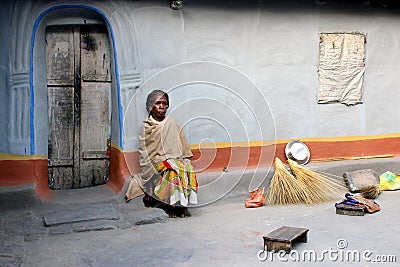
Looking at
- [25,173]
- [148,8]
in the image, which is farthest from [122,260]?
[148,8]

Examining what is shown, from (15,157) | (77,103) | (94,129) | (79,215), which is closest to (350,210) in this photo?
(79,215)

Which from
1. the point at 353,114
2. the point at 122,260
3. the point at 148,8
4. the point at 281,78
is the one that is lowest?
the point at 122,260

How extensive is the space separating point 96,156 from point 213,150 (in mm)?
1375

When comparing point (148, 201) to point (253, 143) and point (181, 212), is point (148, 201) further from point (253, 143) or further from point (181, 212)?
point (253, 143)

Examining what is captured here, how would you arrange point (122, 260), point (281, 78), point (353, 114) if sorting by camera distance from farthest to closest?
1. point (353, 114)
2. point (281, 78)
3. point (122, 260)

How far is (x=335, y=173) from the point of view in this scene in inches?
261

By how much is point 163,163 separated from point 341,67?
2783 millimetres

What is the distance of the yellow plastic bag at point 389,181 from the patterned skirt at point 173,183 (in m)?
2.78

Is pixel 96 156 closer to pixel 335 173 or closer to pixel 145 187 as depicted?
pixel 145 187

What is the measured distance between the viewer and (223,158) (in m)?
6.17

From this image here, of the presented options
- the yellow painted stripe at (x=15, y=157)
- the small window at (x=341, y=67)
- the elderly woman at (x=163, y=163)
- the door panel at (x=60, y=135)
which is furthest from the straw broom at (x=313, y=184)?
the yellow painted stripe at (x=15, y=157)

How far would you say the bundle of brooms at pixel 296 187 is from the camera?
6098 millimetres

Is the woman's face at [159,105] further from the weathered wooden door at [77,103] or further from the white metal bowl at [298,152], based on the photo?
the white metal bowl at [298,152]

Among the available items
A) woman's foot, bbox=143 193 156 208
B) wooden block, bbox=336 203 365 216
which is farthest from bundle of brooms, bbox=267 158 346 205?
woman's foot, bbox=143 193 156 208
